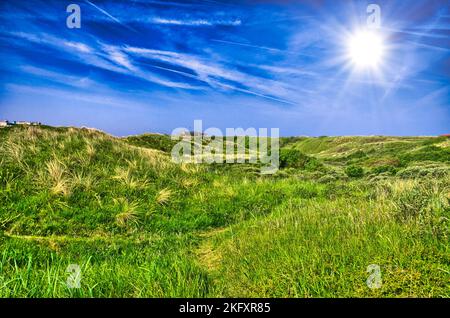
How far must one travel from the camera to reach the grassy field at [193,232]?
4.21m

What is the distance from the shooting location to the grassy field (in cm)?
421

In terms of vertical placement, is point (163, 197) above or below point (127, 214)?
above

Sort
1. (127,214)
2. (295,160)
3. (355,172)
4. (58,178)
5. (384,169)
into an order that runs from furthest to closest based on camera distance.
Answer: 1. (295,160)
2. (355,172)
3. (384,169)
4. (58,178)
5. (127,214)

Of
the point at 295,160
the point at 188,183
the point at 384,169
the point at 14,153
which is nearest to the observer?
the point at 14,153

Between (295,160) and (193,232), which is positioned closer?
(193,232)

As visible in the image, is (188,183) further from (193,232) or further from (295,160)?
(295,160)

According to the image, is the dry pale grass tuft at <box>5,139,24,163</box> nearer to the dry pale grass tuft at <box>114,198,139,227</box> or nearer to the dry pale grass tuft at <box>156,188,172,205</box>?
the dry pale grass tuft at <box>114,198,139,227</box>

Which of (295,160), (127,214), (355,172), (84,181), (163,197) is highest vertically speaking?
(295,160)

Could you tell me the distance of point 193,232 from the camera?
8617 mm

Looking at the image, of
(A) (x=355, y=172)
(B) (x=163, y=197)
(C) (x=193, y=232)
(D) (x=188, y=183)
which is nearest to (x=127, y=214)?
(B) (x=163, y=197)

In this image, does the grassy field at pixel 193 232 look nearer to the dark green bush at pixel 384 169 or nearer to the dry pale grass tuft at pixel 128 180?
the dry pale grass tuft at pixel 128 180

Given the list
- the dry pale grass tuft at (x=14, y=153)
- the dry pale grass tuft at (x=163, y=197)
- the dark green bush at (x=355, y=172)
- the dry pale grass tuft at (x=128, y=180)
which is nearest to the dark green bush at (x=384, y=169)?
the dark green bush at (x=355, y=172)

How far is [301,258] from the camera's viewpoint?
4691mm
